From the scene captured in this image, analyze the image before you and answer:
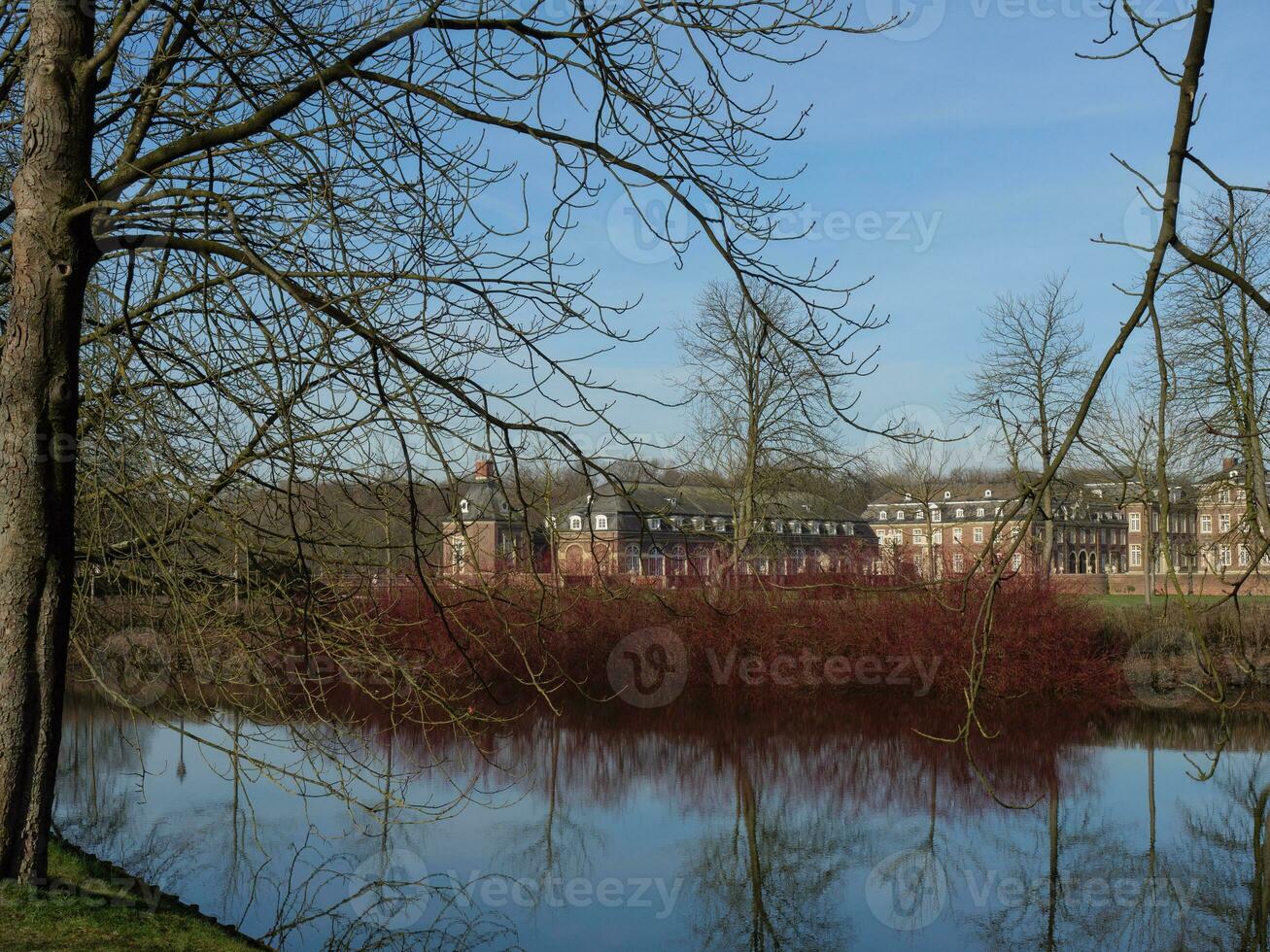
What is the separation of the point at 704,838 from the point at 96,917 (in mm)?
8316

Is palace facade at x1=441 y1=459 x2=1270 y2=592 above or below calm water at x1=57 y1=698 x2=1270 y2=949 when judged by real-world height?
above

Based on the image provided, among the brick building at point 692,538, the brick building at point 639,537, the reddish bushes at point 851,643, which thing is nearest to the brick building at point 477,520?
the brick building at point 639,537

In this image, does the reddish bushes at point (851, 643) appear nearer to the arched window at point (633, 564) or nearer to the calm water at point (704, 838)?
the arched window at point (633, 564)

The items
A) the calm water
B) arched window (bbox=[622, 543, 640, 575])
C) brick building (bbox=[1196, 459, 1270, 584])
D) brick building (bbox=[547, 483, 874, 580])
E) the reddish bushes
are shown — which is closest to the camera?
brick building (bbox=[1196, 459, 1270, 584])

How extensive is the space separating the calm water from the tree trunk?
1.12 meters

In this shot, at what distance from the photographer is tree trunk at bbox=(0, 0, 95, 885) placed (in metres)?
4.63

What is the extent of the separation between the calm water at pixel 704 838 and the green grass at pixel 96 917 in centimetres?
67

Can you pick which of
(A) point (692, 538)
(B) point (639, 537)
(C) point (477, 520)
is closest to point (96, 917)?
(C) point (477, 520)

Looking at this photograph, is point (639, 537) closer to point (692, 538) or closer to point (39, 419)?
point (39, 419)

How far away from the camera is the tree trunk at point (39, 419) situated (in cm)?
463

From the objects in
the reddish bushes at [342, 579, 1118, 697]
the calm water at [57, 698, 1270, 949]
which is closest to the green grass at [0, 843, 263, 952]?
the calm water at [57, 698, 1270, 949]

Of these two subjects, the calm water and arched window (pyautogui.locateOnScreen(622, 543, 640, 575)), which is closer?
arched window (pyautogui.locateOnScreen(622, 543, 640, 575))

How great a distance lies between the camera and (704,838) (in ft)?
41.5

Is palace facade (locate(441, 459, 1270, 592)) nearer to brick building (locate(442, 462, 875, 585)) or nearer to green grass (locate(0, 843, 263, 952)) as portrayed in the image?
brick building (locate(442, 462, 875, 585))
